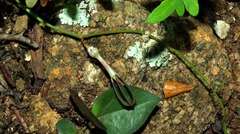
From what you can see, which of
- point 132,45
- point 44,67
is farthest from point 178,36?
point 44,67

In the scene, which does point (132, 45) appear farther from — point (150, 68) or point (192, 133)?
point (192, 133)

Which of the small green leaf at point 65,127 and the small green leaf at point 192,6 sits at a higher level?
the small green leaf at point 192,6

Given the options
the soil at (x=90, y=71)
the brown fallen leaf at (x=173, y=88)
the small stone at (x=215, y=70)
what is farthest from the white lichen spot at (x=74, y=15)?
the small stone at (x=215, y=70)

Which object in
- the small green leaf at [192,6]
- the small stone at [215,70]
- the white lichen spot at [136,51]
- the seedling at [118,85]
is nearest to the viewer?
the small green leaf at [192,6]

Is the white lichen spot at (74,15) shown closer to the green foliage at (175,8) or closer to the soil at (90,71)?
the soil at (90,71)

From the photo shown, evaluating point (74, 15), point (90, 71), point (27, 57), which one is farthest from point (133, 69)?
point (27, 57)
